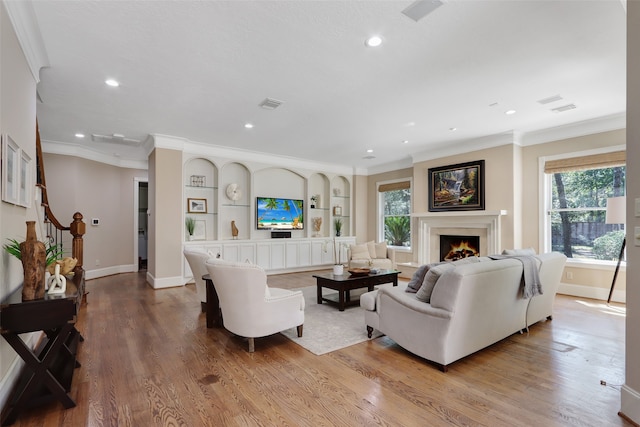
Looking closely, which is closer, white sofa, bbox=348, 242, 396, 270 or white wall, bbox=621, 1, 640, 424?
white wall, bbox=621, 1, 640, 424

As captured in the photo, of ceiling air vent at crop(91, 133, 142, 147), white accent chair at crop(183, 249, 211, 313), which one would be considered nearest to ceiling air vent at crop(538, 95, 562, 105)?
white accent chair at crop(183, 249, 211, 313)

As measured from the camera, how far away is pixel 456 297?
8.25ft

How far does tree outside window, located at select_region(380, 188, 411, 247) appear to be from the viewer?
819 cm

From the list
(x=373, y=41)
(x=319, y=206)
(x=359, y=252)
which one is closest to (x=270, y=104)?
(x=373, y=41)

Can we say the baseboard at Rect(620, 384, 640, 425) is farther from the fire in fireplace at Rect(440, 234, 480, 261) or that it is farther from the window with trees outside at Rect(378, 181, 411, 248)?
the window with trees outside at Rect(378, 181, 411, 248)

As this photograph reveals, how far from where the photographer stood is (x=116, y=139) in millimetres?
5969

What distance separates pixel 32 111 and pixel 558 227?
7.43m

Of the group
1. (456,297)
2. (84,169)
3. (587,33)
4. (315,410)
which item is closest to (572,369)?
(456,297)

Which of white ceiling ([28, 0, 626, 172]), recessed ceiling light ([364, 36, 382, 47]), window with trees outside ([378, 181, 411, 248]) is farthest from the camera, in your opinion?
window with trees outside ([378, 181, 411, 248])

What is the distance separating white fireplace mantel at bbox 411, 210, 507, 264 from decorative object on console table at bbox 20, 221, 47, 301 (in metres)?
6.25

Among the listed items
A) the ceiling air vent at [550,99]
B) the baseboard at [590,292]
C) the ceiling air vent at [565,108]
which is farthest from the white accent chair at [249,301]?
the baseboard at [590,292]

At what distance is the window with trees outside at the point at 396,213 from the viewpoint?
8180mm

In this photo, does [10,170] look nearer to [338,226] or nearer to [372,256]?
[372,256]

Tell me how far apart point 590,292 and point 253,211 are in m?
6.40
